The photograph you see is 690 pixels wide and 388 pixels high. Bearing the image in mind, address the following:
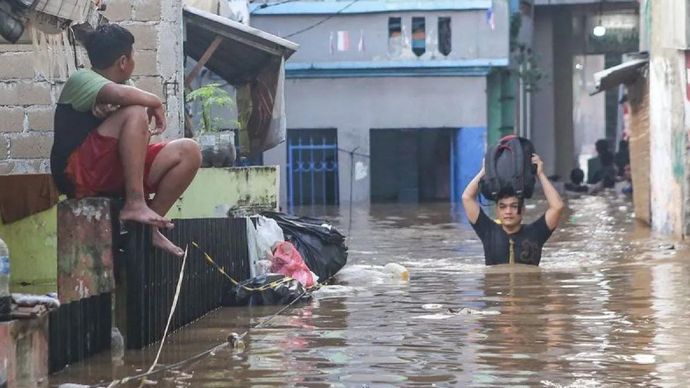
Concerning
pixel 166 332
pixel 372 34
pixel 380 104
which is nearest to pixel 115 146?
pixel 166 332

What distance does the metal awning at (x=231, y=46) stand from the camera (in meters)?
15.8

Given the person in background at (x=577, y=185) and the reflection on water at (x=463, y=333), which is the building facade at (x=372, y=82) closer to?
the person in background at (x=577, y=185)

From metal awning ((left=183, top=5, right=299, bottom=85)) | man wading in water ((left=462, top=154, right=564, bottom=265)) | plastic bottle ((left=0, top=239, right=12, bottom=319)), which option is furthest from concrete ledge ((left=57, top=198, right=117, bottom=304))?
metal awning ((left=183, top=5, right=299, bottom=85))

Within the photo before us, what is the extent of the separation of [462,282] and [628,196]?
862 inches

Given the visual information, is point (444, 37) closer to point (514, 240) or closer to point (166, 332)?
point (514, 240)

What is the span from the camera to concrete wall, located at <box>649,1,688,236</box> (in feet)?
56.8

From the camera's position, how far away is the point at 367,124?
109 ft

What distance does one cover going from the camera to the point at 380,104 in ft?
109

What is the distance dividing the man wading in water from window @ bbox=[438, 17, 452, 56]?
2201cm

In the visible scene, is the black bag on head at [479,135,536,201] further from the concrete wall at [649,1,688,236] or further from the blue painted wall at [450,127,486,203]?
the blue painted wall at [450,127,486,203]

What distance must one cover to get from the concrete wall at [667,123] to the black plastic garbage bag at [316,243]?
6894 mm

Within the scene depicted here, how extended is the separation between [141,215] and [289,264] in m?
3.26

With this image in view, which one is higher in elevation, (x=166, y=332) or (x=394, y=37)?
(x=394, y=37)

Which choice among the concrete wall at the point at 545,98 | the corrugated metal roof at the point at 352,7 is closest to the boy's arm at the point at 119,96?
the corrugated metal roof at the point at 352,7
